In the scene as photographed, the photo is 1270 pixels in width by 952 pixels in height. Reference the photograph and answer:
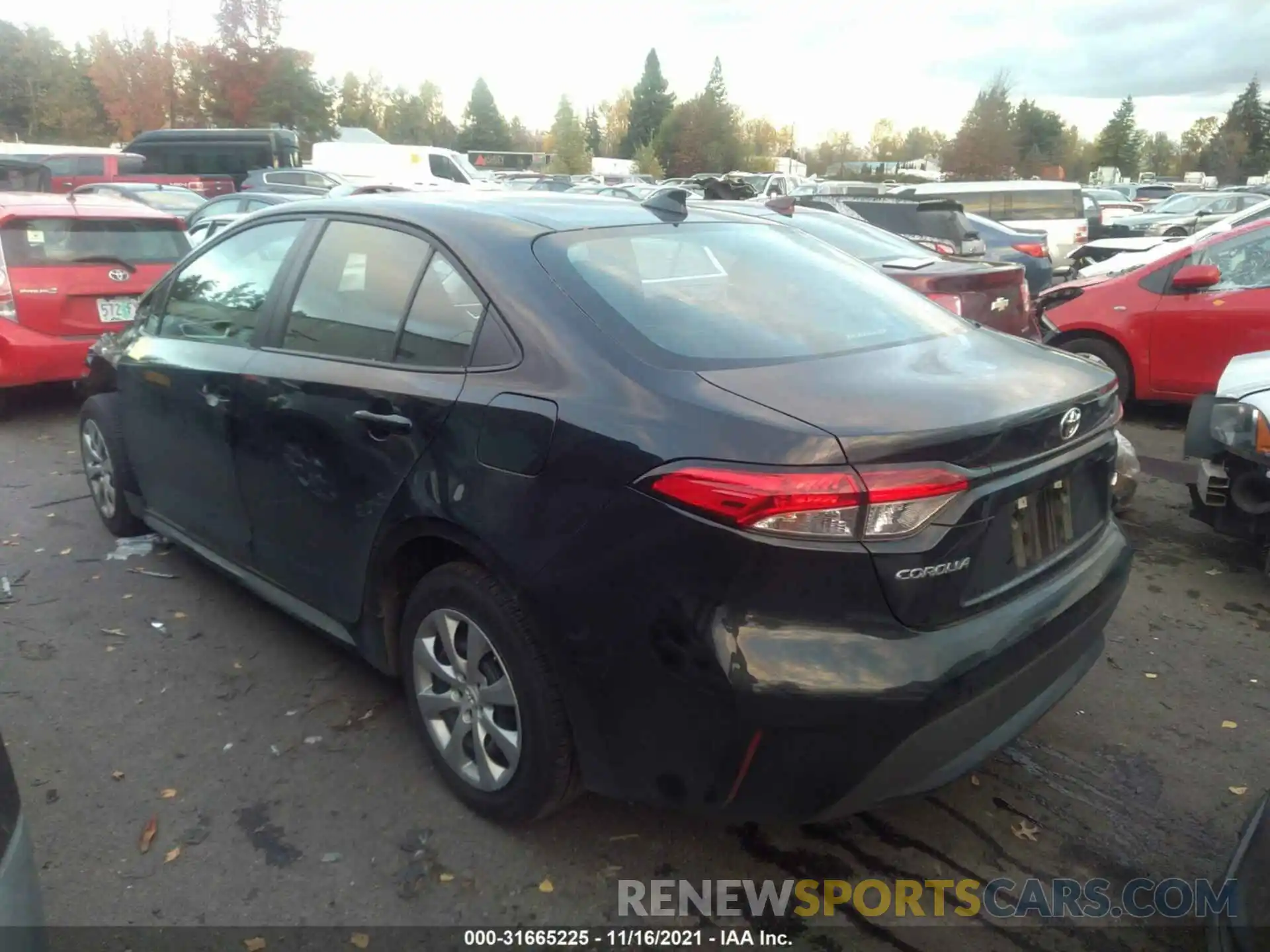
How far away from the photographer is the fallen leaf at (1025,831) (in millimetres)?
2848

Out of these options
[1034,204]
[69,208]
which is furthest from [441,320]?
[1034,204]

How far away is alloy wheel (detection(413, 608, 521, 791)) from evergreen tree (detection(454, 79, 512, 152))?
8299cm

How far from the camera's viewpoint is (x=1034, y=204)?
57.5 feet

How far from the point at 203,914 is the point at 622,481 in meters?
1.60

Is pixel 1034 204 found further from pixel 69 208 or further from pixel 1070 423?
pixel 1070 423

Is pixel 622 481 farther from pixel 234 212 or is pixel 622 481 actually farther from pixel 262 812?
pixel 234 212

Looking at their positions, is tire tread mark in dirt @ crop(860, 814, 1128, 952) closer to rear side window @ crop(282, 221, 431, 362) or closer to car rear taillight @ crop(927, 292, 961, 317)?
rear side window @ crop(282, 221, 431, 362)

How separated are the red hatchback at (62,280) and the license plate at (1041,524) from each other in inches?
241

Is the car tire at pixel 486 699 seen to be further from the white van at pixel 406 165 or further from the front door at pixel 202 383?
the white van at pixel 406 165

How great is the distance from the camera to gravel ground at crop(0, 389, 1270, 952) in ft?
8.64

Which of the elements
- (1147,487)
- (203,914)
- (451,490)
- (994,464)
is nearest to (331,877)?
(203,914)

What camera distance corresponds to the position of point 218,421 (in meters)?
3.70

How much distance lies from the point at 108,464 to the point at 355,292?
2387 mm

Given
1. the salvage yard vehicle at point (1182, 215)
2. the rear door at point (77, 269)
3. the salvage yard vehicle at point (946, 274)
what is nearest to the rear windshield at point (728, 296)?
the salvage yard vehicle at point (946, 274)
